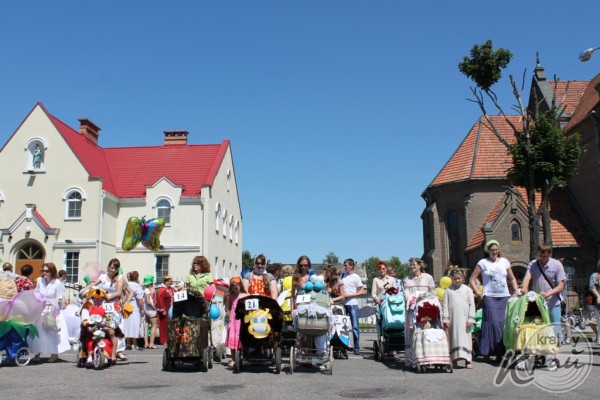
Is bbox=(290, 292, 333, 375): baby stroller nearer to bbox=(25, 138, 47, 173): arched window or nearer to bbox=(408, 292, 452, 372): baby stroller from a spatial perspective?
bbox=(408, 292, 452, 372): baby stroller

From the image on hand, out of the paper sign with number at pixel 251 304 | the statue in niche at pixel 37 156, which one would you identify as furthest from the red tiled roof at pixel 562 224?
the paper sign with number at pixel 251 304

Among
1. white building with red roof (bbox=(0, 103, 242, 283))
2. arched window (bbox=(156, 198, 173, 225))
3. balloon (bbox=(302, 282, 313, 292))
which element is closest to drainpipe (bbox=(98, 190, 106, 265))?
white building with red roof (bbox=(0, 103, 242, 283))

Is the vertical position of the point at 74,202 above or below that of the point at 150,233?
above

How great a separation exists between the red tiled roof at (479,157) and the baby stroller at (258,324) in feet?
108

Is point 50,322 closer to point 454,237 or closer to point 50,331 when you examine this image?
point 50,331

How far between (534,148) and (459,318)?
1630 centimetres

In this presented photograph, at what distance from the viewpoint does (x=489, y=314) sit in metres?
11.5

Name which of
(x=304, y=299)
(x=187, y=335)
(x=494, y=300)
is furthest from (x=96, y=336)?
(x=494, y=300)

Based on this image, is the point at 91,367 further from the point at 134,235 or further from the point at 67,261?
the point at 67,261

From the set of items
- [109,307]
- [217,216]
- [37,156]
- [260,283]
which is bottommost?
[109,307]

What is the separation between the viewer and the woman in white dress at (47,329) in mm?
12023

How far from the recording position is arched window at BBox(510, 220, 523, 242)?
3662 centimetres

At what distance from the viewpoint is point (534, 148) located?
995 inches

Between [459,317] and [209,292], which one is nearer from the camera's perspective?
[459,317]
